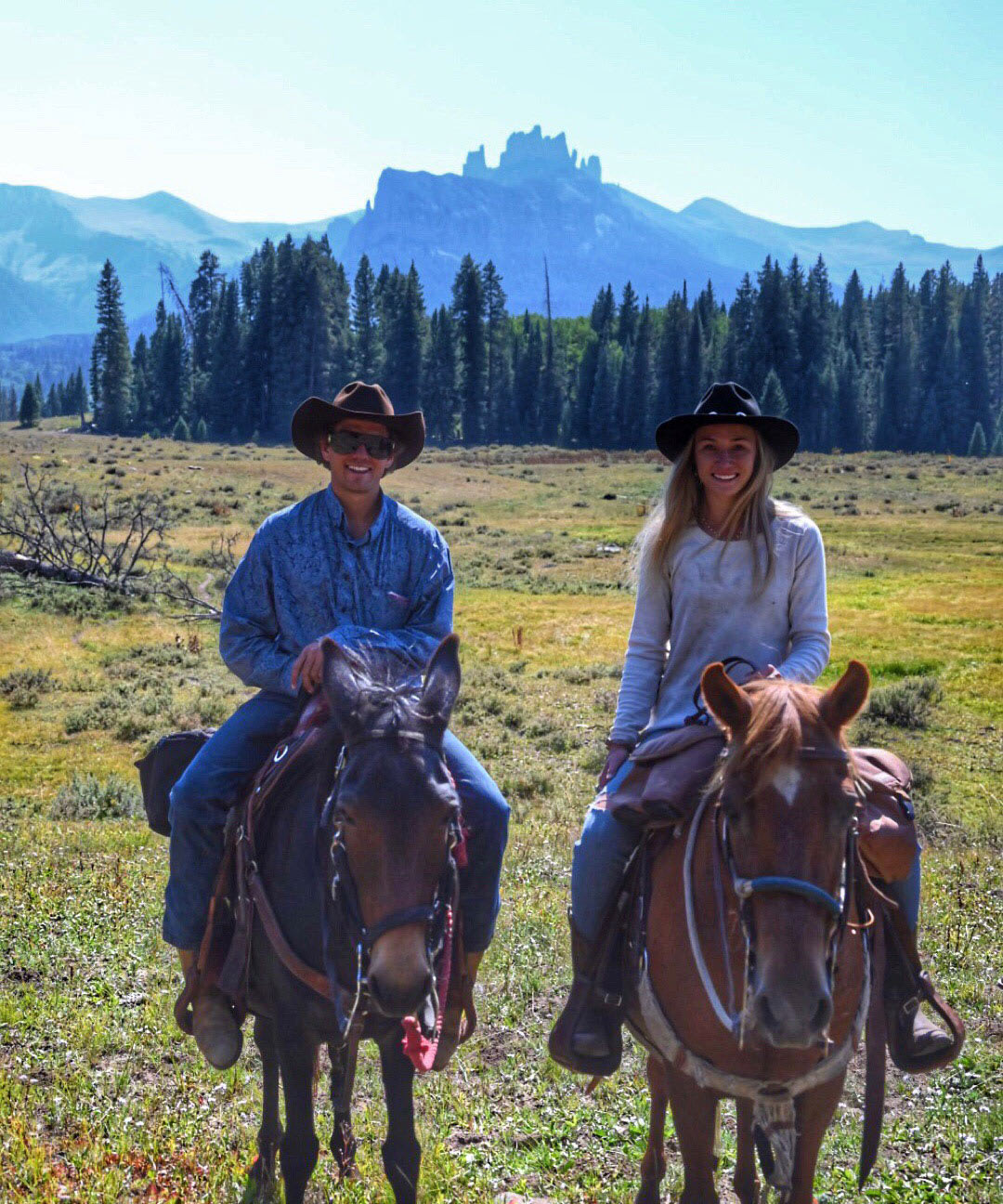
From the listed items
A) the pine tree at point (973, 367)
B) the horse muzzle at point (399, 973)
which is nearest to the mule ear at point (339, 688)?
the horse muzzle at point (399, 973)

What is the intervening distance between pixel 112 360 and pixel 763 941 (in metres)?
97.1

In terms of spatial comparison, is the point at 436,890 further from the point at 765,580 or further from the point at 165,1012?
the point at 165,1012

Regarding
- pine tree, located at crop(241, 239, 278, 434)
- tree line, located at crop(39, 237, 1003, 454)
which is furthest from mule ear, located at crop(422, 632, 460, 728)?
pine tree, located at crop(241, 239, 278, 434)

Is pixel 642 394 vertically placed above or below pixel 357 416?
→ above

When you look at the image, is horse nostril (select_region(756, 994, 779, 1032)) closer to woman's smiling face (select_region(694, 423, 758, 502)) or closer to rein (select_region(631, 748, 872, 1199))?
→ rein (select_region(631, 748, 872, 1199))

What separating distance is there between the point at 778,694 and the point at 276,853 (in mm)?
1975

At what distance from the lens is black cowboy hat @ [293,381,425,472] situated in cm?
436

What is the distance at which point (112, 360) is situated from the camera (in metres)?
90.6

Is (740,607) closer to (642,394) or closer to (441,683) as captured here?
(441,683)

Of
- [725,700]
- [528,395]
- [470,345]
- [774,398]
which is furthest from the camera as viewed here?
[528,395]

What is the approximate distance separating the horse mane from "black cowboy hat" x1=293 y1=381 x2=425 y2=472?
194 cm

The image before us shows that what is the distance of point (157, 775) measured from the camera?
492 cm

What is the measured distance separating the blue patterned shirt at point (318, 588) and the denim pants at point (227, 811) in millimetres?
219

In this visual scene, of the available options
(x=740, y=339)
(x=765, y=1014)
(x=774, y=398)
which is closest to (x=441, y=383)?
(x=740, y=339)
